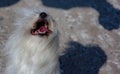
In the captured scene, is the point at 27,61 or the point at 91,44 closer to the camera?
the point at 27,61

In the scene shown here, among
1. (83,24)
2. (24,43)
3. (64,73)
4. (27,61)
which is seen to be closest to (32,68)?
(27,61)

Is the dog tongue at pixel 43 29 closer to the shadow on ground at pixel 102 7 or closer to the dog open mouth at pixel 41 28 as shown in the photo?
the dog open mouth at pixel 41 28

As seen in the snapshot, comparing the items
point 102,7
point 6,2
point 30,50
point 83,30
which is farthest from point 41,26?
point 102,7

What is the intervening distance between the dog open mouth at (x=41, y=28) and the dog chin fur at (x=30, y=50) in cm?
4

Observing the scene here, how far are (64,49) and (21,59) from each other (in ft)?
7.85

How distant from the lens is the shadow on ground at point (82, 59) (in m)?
5.99

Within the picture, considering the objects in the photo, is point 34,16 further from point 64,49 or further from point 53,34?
point 64,49

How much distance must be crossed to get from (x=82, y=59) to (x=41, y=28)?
9.11 feet

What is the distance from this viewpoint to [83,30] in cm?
683

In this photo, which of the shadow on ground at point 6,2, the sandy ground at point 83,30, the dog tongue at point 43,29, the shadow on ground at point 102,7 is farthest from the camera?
the shadow on ground at point 102,7

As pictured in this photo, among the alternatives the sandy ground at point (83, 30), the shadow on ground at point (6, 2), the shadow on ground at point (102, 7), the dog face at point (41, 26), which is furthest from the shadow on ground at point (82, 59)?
the dog face at point (41, 26)

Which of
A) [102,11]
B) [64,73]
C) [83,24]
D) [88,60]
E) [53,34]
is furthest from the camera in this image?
[102,11]

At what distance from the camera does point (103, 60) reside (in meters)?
6.30

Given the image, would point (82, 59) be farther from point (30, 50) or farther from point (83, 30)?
point (30, 50)
